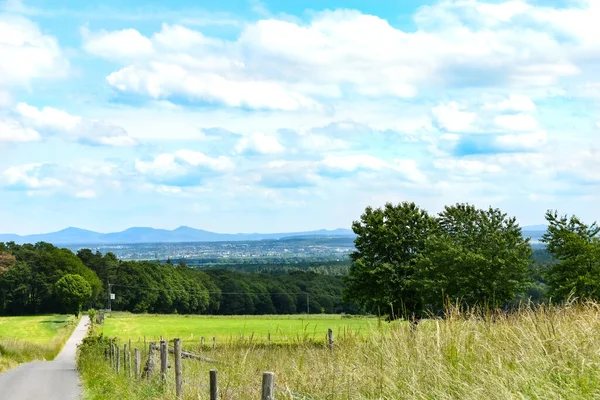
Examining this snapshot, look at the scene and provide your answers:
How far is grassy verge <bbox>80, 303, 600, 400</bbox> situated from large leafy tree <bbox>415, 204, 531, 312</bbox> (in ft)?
146

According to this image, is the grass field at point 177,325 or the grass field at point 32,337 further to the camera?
the grass field at point 177,325

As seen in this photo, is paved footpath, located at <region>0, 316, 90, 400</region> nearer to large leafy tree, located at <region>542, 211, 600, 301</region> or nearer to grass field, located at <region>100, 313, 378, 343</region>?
large leafy tree, located at <region>542, 211, 600, 301</region>

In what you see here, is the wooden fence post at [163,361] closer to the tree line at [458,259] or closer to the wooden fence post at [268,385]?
the wooden fence post at [268,385]

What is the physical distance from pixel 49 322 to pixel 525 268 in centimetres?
7480

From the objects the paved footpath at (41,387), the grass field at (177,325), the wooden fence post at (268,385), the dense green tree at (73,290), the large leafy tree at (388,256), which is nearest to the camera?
the wooden fence post at (268,385)

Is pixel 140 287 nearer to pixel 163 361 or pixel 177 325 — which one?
pixel 177 325

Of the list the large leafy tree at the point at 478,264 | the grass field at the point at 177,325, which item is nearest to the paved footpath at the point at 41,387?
the large leafy tree at the point at 478,264

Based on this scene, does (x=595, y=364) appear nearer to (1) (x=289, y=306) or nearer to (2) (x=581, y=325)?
(2) (x=581, y=325)

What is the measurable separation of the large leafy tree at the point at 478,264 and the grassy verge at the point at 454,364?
44.5m

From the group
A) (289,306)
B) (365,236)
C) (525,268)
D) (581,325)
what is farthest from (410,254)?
(289,306)

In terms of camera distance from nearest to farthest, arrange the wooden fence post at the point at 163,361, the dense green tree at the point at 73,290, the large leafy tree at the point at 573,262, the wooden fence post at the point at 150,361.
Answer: the wooden fence post at the point at 163,361 < the wooden fence post at the point at 150,361 < the large leafy tree at the point at 573,262 < the dense green tree at the point at 73,290

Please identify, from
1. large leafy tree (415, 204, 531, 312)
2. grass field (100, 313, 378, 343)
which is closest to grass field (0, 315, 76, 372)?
grass field (100, 313, 378, 343)

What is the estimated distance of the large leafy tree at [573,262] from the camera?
48562mm

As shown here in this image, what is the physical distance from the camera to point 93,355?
4022 centimetres
